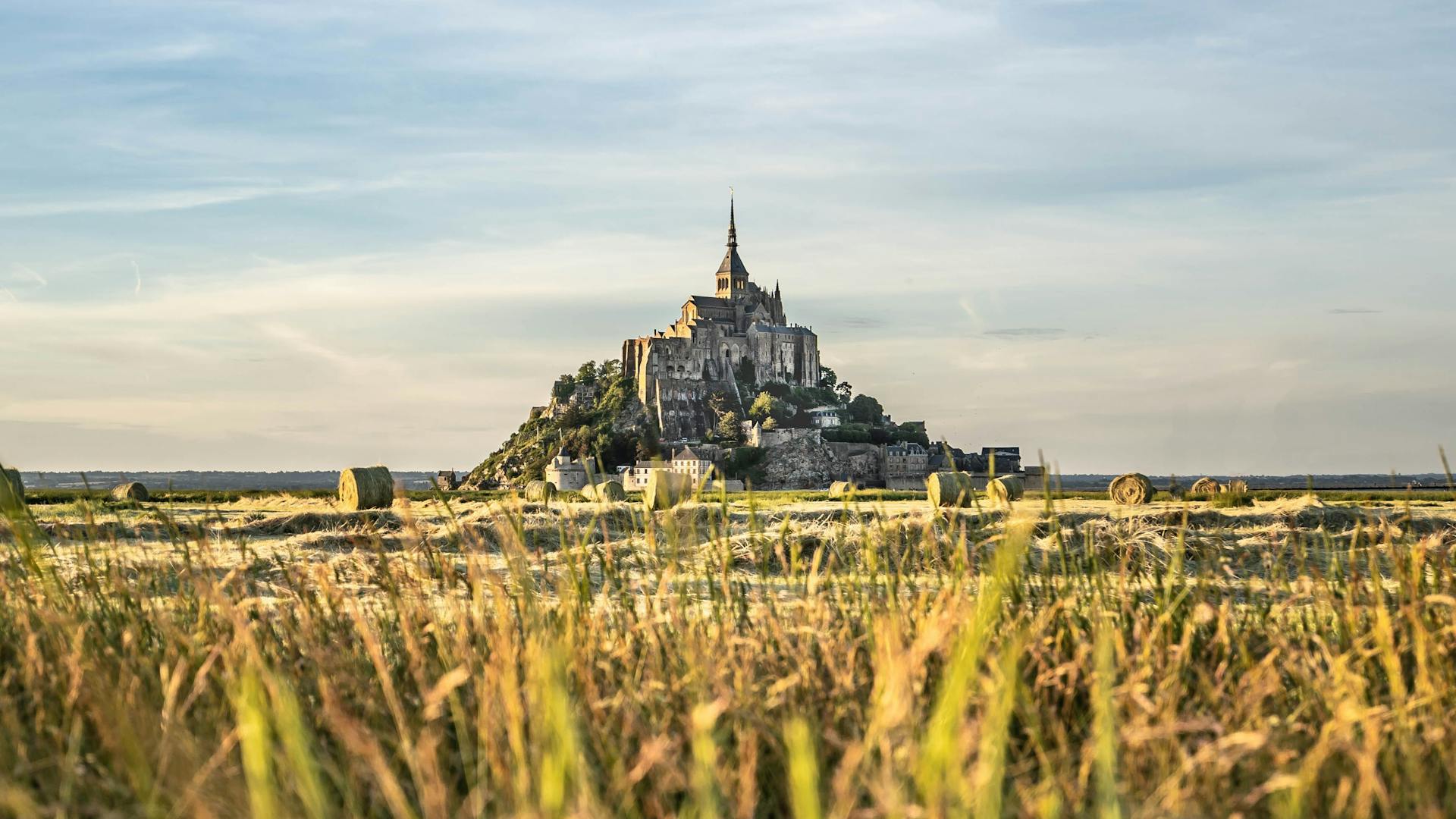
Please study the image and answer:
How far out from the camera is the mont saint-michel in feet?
350

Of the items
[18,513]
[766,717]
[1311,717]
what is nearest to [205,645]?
[18,513]

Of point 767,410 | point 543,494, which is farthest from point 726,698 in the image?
point 767,410

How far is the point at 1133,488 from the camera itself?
29453 millimetres

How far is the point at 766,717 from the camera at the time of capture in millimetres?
4141

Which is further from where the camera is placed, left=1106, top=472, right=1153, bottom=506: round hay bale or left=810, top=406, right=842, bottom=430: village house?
left=810, top=406, right=842, bottom=430: village house

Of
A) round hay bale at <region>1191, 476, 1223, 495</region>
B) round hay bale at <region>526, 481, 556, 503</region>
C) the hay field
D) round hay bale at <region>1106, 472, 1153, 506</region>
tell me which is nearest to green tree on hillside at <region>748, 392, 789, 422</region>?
round hay bale at <region>526, 481, 556, 503</region>

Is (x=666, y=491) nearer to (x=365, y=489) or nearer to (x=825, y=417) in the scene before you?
(x=365, y=489)

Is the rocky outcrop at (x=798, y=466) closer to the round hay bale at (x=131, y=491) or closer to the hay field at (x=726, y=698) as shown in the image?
the round hay bale at (x=131, y=491)

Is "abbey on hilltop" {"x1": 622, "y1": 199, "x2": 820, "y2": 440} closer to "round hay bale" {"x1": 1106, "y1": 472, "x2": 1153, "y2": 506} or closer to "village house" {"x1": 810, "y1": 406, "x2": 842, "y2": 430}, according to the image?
"village house" {"x1": 810, "y1": 406, "x2": 842, "y2": 430}

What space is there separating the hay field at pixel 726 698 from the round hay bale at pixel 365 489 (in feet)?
68.2

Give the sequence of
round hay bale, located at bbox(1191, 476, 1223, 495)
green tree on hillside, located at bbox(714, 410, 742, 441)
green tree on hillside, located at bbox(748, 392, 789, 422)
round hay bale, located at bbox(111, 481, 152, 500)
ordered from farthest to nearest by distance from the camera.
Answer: green tree on hillside, located at bbox(748, 392, 789, 422) < green tree on hillside, located at bbox(714, 410, 742, 441) < round hay bale, located at bbox(111, 481, 152, 500) < round hay bale, located at bbox(1191, 476, 1223, 495)

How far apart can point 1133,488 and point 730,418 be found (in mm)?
87646

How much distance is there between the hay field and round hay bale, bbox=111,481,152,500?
1158 inches

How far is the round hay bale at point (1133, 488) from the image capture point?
28.8 m
